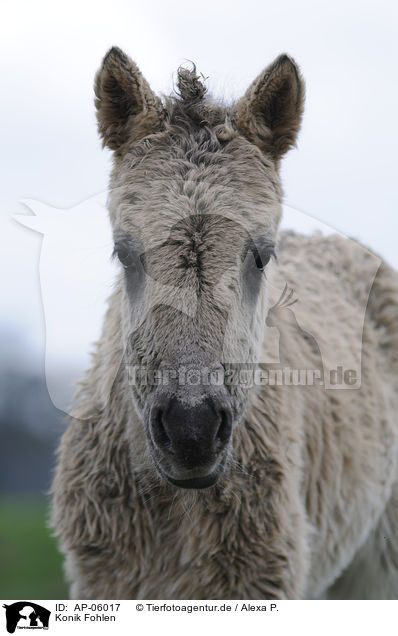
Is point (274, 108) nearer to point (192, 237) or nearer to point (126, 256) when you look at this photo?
point (192, 237)

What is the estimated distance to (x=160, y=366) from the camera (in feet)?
9.49

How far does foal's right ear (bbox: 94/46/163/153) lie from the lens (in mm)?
3414

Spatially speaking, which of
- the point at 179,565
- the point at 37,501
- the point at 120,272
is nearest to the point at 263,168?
the point at 120,272

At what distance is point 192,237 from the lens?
9.93 feet

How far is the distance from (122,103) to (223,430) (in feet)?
6.00

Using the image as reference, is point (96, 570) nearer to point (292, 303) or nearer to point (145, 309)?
point (145, 309)

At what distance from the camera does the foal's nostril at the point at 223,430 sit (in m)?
2.80

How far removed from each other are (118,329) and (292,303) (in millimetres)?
1414

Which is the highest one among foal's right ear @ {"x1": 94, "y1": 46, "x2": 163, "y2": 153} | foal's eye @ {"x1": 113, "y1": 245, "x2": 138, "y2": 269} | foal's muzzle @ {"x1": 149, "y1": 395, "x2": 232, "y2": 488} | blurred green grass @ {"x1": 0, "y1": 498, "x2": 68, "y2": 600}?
foal's right ear @ {"x1": 94, "y1": 46, "x2": 163, "y2": 153}

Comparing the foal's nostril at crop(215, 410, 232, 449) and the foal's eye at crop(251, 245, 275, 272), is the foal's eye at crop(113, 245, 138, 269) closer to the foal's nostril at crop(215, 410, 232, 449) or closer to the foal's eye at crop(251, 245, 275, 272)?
the foal's eye at crop(251, 245, 275, 272)

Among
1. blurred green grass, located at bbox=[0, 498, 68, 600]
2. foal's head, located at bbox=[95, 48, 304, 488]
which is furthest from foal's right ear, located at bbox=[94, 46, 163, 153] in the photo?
blurred green grass, located at bbox=[0, 498, 68, 600]
